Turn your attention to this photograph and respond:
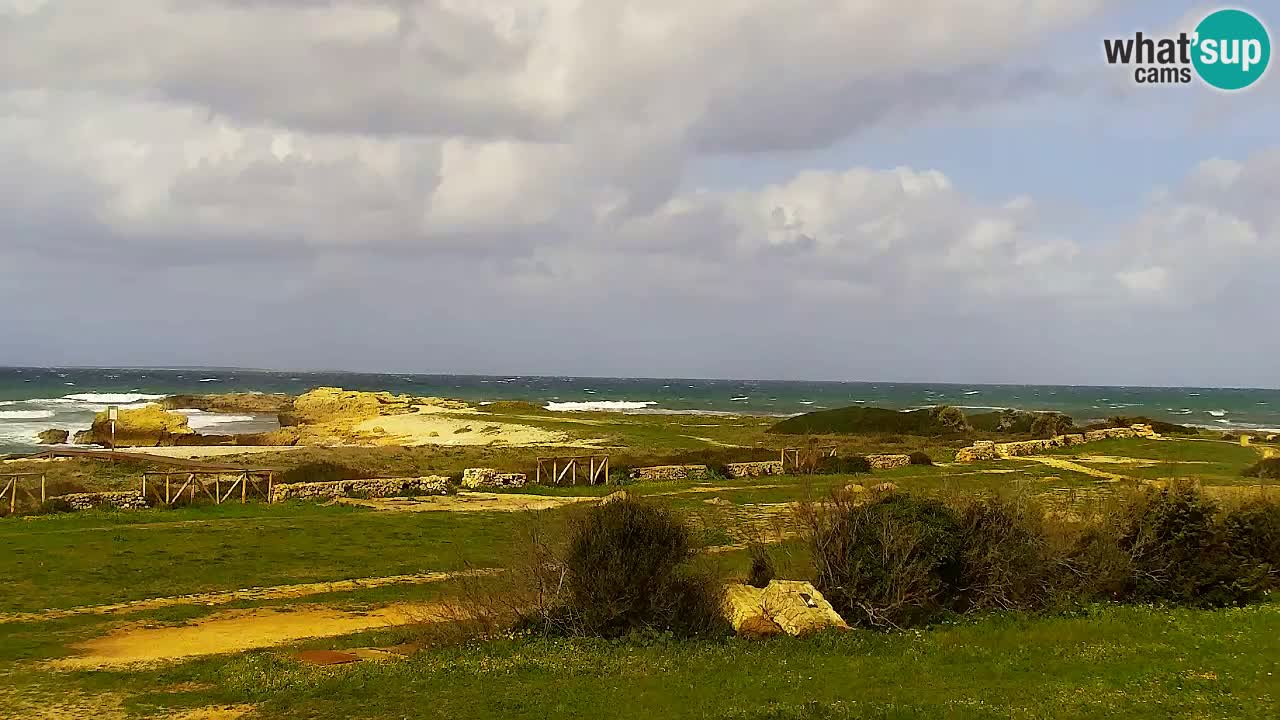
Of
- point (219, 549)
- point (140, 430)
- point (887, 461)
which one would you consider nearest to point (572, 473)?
point (887, 461)

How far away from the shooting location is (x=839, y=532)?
14953 millimetres

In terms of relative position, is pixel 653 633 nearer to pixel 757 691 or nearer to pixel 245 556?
pixel 757 691

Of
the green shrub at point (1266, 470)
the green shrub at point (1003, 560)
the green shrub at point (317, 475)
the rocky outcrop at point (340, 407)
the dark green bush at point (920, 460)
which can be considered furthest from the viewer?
the rocky outcrop at point (340, 407)

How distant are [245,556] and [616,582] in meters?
12.9

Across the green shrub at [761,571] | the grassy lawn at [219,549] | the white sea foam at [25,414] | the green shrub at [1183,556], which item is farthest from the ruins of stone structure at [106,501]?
the white sea foam at [25,414]

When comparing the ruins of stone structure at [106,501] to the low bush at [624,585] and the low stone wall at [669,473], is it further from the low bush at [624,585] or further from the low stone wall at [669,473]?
the low bush at [624,585]

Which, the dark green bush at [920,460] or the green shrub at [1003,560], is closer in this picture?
the green shrub at [1003,560]

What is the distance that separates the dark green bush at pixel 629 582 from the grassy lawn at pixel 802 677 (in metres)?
0.58

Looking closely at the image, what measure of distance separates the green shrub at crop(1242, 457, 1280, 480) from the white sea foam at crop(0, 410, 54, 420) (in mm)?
99323

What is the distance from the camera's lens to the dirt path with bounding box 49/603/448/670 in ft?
44.7

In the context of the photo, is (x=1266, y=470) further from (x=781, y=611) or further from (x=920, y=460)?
(x=781, y=611)

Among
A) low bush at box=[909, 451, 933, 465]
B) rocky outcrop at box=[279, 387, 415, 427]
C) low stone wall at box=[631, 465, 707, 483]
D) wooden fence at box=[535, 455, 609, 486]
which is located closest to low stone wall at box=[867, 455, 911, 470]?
low bush at box=[909, 451, 933, 465]

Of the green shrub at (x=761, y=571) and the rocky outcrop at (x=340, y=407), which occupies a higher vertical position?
the green shrub at (x=761, y=571)

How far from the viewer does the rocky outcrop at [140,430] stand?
214 ft
